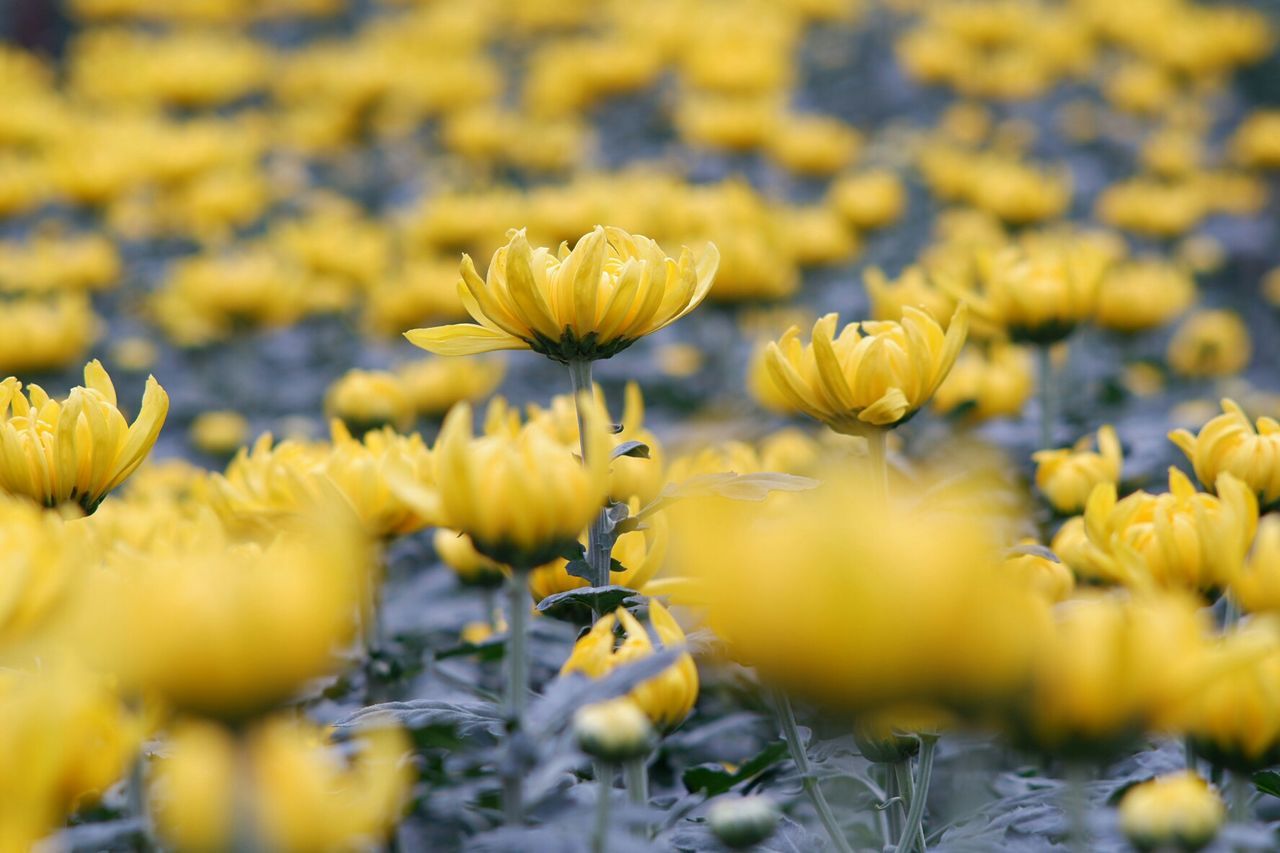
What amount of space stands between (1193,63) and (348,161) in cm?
415

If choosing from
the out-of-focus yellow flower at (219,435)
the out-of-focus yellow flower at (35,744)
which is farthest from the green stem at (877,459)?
the out-of-focus yellow flower at (219,435)

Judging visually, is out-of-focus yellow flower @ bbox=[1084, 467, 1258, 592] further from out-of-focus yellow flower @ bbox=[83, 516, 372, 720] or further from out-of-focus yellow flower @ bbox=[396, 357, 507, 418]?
out-of-focus yellow flower @ bbox=[396, 357, 507, 418]

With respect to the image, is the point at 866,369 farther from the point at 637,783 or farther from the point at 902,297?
the point at 902,297

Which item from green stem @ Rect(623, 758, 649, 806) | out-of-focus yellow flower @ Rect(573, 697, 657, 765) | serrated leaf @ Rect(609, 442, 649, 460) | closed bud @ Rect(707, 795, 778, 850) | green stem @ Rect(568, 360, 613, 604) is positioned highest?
serrated leaf @ Rect(609, 442, 649, 460)

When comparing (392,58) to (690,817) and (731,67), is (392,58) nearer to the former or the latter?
(731,67)

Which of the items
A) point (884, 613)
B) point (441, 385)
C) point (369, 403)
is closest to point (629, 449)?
point (884, 613)

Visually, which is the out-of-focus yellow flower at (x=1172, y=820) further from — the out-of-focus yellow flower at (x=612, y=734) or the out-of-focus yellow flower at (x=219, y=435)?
the out-of-focus yellow flower at (x=219, y=435)

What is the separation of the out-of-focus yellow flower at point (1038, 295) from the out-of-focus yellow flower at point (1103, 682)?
1.37m

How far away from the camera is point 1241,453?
160 cm

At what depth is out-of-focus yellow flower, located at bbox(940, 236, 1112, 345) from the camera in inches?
91.7

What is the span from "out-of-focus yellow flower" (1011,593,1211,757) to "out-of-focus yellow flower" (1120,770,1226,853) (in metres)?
0.07

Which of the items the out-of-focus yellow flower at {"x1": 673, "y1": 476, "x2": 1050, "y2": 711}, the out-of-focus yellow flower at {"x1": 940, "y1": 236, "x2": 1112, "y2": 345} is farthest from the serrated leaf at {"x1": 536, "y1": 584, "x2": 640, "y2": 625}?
the out-of-focus yellow flower at {"x1": 940, "y1": 236, "x2": 1112, "y2": 345}

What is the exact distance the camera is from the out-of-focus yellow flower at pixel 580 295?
4.82 ft

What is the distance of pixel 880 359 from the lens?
5.17ft
